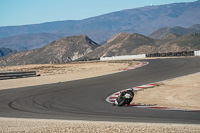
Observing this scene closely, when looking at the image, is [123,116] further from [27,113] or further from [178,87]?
[178,87]

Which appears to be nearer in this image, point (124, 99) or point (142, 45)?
point (124, 99)

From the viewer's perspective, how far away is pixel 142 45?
164250 millimetres

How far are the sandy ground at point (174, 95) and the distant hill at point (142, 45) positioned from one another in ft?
331

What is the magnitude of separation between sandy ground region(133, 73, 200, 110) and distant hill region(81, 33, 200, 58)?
10089 centimetres

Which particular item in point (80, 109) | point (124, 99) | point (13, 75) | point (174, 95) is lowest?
point (13, 75)

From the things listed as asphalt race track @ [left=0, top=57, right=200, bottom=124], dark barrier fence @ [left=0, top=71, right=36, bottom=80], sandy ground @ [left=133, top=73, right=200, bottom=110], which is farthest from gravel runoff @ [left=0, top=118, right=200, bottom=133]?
dark barrier fence @ [left=0, top=71, right=36, bottom=80]

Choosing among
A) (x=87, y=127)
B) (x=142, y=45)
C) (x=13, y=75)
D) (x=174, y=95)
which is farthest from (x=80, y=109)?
(x=142, y=45)

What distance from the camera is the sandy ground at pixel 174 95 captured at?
16.0 metres

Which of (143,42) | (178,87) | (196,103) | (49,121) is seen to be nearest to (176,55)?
(178,87)

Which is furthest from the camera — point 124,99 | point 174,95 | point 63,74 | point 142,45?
point 142,45

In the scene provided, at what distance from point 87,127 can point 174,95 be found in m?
9.10

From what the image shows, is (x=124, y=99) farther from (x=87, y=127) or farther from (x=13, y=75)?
(x=13, y=75)

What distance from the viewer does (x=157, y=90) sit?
21.0 meters

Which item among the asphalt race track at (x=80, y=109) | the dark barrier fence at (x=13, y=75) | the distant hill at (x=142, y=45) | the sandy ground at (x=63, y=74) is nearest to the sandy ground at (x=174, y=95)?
the asphalt race track at (x=80, y=109)
